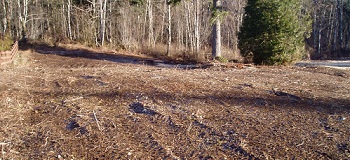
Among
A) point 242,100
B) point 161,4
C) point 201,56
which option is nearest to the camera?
point 242,100

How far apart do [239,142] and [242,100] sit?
5.52 feet

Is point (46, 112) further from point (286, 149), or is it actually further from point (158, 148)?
point (286, 149)

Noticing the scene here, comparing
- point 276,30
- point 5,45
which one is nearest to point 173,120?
point 276,30

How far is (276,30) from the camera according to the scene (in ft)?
36.0

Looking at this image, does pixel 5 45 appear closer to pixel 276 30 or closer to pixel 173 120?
pixel 276 30

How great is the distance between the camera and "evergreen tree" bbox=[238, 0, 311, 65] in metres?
10.9

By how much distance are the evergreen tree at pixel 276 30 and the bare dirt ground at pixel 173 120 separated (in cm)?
497

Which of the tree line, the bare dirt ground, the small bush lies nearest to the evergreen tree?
the bare dirt ground

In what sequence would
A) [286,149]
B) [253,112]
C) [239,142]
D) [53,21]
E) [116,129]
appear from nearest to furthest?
[286,149]
[239,142]
[116,129]
[253,112]
[53,21]

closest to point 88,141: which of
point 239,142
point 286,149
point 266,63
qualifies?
point 239,142

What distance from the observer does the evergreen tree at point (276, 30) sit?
429 inches

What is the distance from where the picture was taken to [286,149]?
3047mm

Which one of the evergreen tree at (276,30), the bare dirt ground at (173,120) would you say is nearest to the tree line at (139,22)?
the evergreen tree at (276,30)

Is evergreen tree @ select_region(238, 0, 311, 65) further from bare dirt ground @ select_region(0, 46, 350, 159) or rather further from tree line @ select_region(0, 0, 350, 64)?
tree line @ select_region(0, 0, 350, 64)
